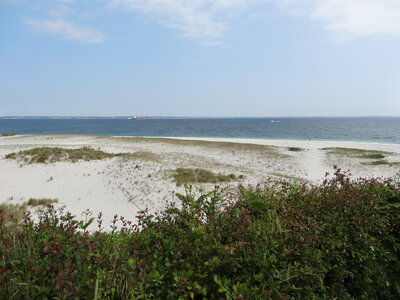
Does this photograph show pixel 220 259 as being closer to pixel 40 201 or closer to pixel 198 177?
pixel 40 201

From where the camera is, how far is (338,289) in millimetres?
2502

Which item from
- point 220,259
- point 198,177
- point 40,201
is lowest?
point 40,201

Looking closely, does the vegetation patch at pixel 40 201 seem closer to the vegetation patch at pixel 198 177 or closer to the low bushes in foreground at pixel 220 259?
the vegetation patch at pixel 198 177

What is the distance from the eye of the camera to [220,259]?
7.23 ft

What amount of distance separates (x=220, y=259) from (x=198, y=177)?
1086 cm

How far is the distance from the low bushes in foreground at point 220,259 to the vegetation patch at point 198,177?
929 cm

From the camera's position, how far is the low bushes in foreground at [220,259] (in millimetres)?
1868

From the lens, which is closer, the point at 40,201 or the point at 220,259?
the point at 220,259

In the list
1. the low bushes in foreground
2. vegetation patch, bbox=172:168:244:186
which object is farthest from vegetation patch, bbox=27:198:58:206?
the low bushes in foreground

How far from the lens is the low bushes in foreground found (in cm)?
187

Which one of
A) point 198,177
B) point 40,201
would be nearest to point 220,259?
point 40,201

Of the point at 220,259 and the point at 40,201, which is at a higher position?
the point at 220,259

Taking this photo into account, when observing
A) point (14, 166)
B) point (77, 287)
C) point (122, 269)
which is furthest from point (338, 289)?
point (14, 166)

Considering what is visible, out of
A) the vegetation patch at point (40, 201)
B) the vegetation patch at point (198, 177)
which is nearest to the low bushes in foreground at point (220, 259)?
the vegetation patch at point (40, 201)
